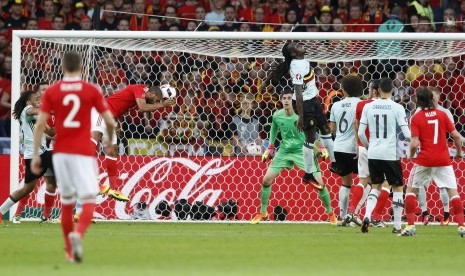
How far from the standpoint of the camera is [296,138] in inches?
684

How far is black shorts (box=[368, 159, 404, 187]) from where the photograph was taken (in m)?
14.6

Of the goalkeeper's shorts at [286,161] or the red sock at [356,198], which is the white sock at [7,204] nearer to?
the goalkeeper's shorts at [286,161]

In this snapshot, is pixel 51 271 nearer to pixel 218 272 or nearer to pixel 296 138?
pixel 218 272

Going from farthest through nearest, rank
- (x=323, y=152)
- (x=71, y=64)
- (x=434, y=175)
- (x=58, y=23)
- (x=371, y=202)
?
(x=58, y=23), (x=323, y=152), (x=371, y=202), (x=434, y=175), (x=71, y=64)

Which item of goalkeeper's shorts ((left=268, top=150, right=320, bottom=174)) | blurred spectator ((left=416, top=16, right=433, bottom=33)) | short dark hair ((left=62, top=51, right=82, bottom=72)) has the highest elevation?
blurred spectator ((left=416, top=16, right=433, bottom=33))

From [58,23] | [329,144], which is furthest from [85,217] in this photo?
[58,23]

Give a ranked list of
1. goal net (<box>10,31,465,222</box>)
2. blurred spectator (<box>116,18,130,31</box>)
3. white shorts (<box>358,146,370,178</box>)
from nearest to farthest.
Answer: white shorts (<box>358,146,370,178</box>) → goal net (<box>10,31,465,222</box>) → blurred spectator (<box>116,18,130,31</box>)

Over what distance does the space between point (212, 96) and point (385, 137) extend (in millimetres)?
4974

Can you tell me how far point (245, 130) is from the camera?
18.7 metres

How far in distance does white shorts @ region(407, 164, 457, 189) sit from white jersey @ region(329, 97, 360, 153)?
2.63m

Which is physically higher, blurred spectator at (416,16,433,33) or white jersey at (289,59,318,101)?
blurred spectator at (416,16,433,33)

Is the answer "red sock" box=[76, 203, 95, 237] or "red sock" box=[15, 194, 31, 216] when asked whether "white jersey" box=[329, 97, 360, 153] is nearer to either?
"red sock" box=[15, 194, 31, 216]

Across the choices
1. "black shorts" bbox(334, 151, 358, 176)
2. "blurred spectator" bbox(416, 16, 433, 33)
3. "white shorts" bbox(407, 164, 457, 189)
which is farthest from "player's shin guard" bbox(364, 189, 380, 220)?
"blurred spectator" bbox(416, 16, 433, 33)

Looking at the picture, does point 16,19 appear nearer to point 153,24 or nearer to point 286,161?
point 153,24
